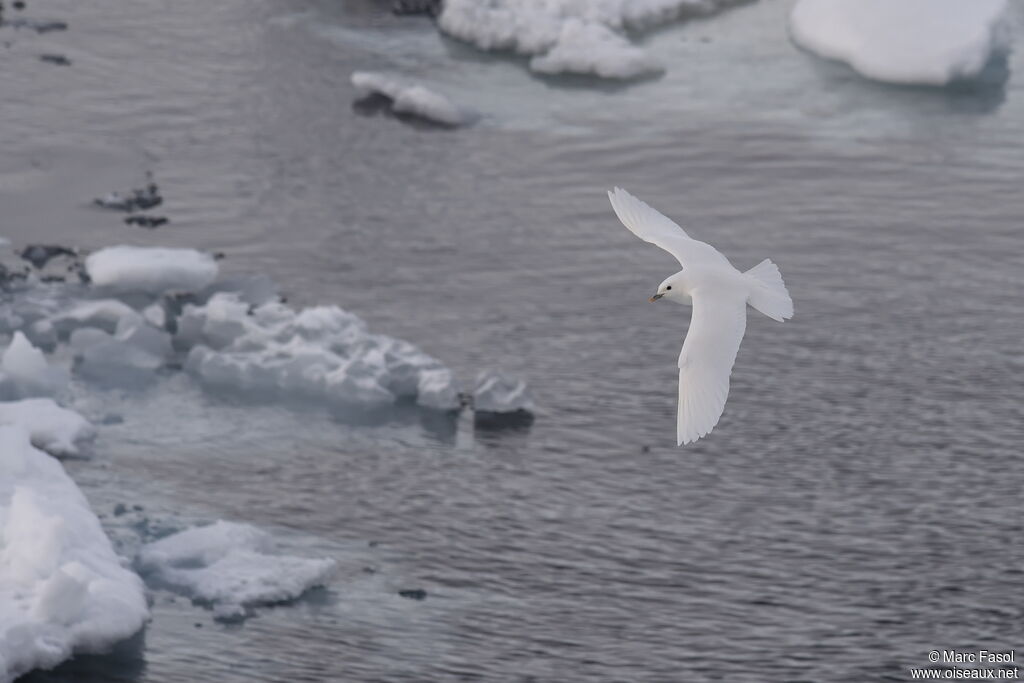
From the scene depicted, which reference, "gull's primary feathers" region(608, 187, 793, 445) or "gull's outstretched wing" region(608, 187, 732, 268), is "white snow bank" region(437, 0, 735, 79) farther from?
"gull's primary feathers" region(608, 187, 793, 445)

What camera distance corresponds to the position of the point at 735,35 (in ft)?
155

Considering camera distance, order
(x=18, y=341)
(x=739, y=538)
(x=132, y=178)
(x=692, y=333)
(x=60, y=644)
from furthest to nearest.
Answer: (x=132, y=178)
(x=18, y=341)
(x=739, y=538)
(x=60, y=644)
(x=692, y=333)

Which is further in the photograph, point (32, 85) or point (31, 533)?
point (32, 85)

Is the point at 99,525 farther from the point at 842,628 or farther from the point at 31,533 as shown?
the point at 842,628

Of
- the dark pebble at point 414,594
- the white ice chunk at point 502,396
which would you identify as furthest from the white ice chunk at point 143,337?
the dark pebble at point 414,594

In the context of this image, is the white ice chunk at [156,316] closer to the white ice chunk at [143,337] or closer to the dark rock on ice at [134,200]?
the white ice chunk at [143,337]

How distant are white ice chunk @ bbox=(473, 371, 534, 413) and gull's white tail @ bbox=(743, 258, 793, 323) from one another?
12.9 meters

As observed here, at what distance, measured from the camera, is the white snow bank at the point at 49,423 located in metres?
30.6

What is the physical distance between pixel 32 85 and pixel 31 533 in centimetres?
2218

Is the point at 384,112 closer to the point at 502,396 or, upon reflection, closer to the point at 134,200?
the point at 134,200

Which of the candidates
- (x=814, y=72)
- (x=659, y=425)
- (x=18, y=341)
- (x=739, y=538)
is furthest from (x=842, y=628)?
(x=814, y=72)

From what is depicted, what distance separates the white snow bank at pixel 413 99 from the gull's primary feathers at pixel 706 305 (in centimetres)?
2286

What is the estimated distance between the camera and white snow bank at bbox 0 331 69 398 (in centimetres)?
3155

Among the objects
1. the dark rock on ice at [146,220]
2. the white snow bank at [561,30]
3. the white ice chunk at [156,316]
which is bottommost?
the white ice chunk at [156,316]
